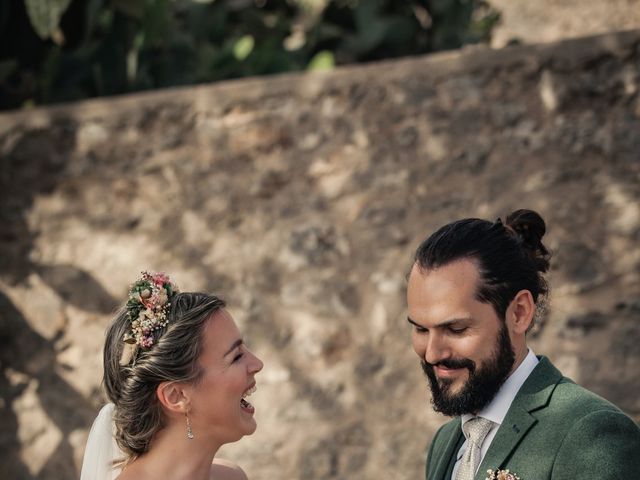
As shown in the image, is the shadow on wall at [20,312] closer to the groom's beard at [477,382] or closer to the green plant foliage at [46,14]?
the green plant foliage at [46,14]

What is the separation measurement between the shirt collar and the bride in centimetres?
84

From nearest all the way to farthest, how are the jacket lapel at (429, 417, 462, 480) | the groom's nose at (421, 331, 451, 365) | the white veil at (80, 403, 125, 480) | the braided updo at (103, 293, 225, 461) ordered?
the groom's nose at (421, 331, 451, 365) → the jacket lapel at (429, 417, 462, 480) → the braided updo at (103, 293, 225, 461) → the white veil at (80, 403, 125, 480)

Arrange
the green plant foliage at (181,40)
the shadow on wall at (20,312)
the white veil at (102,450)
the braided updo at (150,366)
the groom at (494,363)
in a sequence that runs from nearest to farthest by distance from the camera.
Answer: the groom at (494,363)
the braided updo at (150,366)
the white veil at (102,450)
the shadow on wall at (20,312)
the green plant foliage at (181,40)

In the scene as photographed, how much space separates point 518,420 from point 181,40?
462cm

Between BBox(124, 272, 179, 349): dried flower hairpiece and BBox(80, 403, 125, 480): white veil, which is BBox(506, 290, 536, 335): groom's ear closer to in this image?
BBox(124, 272, 179, 349): dried flower hairpiece

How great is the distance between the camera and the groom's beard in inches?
100

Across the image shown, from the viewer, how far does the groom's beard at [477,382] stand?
2.54m

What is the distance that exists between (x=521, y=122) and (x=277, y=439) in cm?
214

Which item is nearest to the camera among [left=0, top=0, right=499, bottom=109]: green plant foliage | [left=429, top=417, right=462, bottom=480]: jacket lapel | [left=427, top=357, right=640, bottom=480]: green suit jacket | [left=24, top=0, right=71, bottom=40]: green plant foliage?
[left=427, top=357, right=640, bottom=480]: green suit jacket

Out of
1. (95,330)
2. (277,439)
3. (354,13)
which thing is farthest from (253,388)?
(354,13)

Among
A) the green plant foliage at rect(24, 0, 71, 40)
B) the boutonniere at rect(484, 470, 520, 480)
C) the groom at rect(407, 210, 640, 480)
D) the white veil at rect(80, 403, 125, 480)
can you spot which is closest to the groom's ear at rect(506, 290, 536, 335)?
the groom at rect(407, 210, 640, 480)

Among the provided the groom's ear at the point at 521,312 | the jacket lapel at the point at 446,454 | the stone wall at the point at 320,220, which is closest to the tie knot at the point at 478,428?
the jacket lapel at the point at 446,454

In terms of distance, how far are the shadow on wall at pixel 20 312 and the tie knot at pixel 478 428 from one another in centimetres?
317

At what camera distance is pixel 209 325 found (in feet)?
10.4
